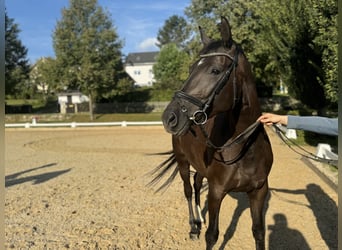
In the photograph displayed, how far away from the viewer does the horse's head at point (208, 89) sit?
7.36ft

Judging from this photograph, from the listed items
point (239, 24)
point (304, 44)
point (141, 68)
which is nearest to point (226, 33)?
point (304, 44)

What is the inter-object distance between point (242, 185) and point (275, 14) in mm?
11374

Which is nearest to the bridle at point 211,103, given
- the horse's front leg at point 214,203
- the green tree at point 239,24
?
the horse's front leg at point 214,203

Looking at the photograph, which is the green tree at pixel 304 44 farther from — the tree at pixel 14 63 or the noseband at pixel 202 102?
the tree at pixel 14 63

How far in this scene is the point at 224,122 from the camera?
288cm

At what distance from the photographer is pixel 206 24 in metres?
24.6

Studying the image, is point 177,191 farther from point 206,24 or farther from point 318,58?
point 206,24

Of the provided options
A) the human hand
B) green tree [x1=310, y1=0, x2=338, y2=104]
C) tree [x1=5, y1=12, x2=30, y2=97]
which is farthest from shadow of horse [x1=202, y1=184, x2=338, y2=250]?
tree [x1=5, y1=12, x2=30, y2=97]

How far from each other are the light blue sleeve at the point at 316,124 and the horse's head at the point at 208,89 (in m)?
0.50

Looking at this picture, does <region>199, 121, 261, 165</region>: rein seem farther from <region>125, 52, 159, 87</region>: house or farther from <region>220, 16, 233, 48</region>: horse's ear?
<region>125, 52, 159, 87</region>: house

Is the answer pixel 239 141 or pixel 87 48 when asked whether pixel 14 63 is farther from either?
pixel 239 141

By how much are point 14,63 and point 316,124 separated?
3769cm

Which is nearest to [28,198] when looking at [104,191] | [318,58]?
[104,191]

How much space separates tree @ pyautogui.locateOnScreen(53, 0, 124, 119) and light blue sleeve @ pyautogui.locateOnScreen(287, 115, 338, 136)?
2840cm
